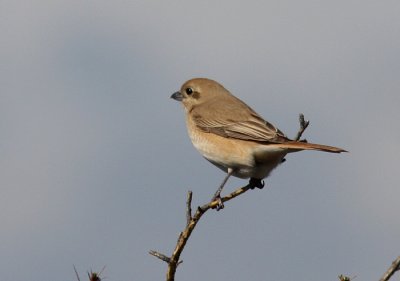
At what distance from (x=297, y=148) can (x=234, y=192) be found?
128 cm

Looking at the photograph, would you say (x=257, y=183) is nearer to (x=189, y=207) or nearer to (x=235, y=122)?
(x=235, y=122)

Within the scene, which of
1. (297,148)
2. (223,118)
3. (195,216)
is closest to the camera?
(195,216)

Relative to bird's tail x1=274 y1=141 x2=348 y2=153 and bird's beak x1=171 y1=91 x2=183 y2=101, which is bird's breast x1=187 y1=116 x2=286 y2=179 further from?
bird's beak x1=171 y1=91 x2=183 y2=101

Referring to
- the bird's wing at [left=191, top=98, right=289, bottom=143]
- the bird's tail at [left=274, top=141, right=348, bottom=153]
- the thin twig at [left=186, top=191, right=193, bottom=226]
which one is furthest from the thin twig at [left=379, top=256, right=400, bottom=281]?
the bird's wing at [left=191, top=98, right=289, bottom=143]

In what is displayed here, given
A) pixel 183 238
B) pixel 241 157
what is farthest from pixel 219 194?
pixel 183 238

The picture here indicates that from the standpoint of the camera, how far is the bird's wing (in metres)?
8.74

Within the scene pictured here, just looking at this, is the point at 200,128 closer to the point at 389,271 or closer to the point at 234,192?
the point at 234,192

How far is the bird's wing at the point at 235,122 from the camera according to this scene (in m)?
8.74

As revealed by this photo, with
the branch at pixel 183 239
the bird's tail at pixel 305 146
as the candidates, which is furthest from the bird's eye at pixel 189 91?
the branch at pixel 183 239

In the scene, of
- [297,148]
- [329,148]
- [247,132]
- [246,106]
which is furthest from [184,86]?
[329,148]

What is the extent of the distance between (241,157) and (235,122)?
936mm

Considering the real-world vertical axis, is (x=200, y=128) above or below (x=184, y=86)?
below

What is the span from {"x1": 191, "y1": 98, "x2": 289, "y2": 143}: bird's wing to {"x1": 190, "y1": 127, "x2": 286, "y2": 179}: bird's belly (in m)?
0.13

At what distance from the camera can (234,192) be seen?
6980mm
